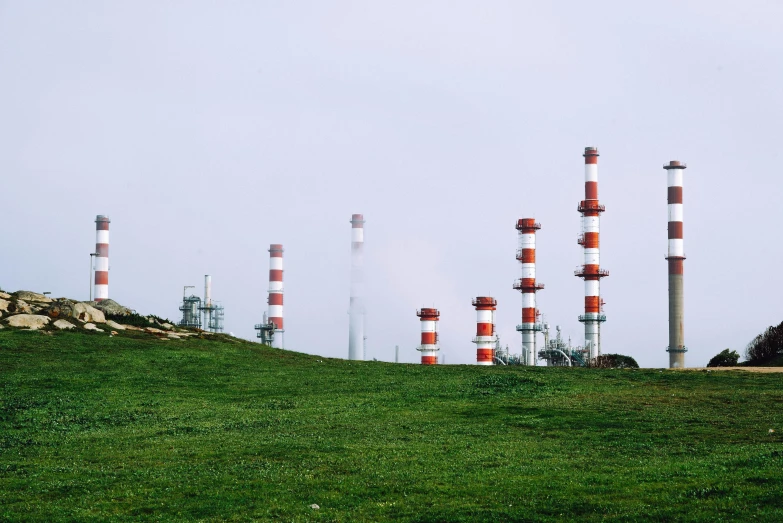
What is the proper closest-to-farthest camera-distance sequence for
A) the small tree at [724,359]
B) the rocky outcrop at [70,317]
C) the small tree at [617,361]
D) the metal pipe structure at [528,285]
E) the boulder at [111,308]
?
the rocky outcrop at [70,317] < the boulder at [111,308] < the small tree at [724,359] < the small tree at [617,361] < the metal pipe structure at [528,285]

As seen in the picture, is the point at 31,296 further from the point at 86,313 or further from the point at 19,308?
the point at 86,313

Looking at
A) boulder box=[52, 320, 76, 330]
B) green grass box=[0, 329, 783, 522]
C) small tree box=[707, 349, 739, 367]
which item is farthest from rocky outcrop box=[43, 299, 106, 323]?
small tree box=[707, 349, 739, 367]

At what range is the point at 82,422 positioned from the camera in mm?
29875

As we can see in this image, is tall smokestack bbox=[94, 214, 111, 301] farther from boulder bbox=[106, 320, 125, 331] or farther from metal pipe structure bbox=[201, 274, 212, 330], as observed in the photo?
boulder bbox=[106, 320, 125, 331]

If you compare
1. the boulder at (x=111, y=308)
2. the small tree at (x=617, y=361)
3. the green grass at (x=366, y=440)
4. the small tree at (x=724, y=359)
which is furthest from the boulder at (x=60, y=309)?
the small tree at (x=617, y=361)

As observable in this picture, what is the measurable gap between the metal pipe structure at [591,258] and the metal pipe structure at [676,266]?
6.35 m

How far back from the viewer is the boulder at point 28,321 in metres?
47.1

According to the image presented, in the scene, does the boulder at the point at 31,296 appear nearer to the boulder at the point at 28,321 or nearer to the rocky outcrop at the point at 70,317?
the rocky outcrop at the point at 70,317

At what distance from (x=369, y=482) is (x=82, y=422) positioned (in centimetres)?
1321

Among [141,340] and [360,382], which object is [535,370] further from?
[141,340]

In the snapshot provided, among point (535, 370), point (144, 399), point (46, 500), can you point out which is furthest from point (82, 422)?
point (535, 370)

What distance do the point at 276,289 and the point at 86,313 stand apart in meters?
57.6

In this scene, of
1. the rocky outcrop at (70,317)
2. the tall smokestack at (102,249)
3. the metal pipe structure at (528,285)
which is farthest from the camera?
the metal pipe structure at (528,285)

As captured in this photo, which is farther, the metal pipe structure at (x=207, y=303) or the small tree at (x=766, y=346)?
the metal pipe structure at (x=207, y=303)
